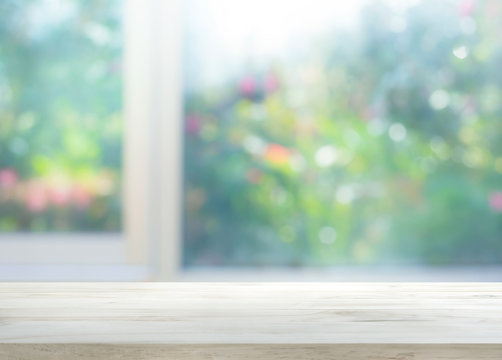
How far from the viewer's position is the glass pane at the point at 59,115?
7.81 feet

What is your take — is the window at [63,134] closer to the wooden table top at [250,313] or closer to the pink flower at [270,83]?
the pink flower at [270,83]

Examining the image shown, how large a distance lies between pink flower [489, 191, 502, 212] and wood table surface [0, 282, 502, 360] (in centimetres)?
81

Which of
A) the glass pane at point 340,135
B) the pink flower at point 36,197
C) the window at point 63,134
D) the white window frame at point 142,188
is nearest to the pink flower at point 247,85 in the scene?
the glass pane at point 340,135

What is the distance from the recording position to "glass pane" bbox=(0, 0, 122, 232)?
2.38 meters

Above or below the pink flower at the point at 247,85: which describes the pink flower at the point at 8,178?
below

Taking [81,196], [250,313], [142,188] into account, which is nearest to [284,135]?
[142,188]

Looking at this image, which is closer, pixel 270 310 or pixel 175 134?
pixel 270 310

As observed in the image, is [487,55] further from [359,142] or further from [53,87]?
[53,87]

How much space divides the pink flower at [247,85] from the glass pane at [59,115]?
1.21ft

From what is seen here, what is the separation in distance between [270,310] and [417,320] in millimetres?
257

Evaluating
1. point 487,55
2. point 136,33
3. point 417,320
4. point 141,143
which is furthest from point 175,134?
point 417,320

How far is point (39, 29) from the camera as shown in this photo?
238 cm

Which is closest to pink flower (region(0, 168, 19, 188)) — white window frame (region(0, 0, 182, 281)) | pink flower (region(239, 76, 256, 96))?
white window frame (region(0, 0, 182, 281))

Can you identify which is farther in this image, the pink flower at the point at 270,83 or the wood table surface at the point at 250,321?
the pink flower at the point at 270,83
